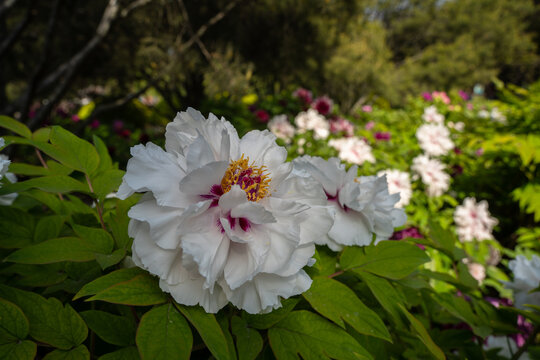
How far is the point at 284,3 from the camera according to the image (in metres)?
6.80

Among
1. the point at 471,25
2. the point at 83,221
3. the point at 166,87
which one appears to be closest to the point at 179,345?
the point at 83,221

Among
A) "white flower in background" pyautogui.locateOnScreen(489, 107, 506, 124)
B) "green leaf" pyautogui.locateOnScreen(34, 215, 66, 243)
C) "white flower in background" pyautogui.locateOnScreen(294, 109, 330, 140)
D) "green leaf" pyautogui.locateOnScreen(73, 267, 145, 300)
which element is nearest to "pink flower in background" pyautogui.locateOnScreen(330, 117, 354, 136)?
"white flower in background" pyautogui.locateOnScreen(294, 109, 330, 140)

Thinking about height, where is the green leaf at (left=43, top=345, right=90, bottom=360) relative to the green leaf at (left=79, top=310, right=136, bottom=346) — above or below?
above

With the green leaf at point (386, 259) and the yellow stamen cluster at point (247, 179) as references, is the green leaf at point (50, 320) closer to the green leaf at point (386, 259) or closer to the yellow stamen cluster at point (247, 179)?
the yellow stamen cluster at point (247, 179)

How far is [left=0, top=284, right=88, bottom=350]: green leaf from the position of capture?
499 millimetres

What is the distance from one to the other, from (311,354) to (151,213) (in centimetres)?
32

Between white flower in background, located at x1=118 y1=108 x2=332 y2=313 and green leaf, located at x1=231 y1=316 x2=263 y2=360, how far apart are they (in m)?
0.06

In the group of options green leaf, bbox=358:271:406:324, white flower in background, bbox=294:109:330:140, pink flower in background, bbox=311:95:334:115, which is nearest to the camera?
green leaf, bbox=358:271:406:324

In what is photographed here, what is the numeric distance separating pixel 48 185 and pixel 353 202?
0.61 metres

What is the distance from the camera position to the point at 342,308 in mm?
573

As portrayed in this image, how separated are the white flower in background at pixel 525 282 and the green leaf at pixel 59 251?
1.13 m

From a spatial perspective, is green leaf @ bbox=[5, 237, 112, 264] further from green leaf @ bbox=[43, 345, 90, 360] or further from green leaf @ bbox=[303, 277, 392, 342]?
green leaf @ bbox=[303, 277, 392, 342]

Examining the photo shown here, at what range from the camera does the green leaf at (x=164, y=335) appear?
0.45 m

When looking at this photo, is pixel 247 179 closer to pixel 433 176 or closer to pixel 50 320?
pixel 50 320
